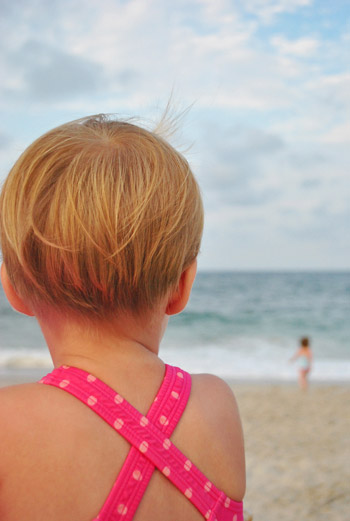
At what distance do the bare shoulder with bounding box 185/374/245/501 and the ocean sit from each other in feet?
34.9

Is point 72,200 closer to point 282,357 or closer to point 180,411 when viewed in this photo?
point 180,411

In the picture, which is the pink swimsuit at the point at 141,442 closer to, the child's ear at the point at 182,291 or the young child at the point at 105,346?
the young child at the point at 105,346

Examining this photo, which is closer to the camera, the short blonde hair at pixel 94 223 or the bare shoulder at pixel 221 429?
the short blonde hair at pixel 94 223

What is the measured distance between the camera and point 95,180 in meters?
1.12

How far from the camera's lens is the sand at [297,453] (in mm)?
4652

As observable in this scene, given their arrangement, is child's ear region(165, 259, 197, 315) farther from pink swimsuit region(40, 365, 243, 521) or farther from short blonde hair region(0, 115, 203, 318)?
pink swimsuit region(40, 365, 243, 521)

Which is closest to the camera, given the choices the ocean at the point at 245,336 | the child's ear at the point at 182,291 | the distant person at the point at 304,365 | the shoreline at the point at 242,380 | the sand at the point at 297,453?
the child's ear at the point at 182,291

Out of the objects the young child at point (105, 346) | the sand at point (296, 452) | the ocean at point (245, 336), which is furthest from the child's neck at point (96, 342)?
the ocean at point (245, 336)

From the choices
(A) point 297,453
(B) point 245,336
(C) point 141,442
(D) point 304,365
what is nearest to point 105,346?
(C) point 141,442

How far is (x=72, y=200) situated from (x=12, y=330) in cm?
2030

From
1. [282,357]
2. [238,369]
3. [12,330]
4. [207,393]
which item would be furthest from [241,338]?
[207,393]

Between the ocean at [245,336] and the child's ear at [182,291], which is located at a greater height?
the ocean at [245,336]

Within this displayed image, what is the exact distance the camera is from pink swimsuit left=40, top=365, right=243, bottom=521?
104 cm

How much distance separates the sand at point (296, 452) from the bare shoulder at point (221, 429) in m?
3.60
